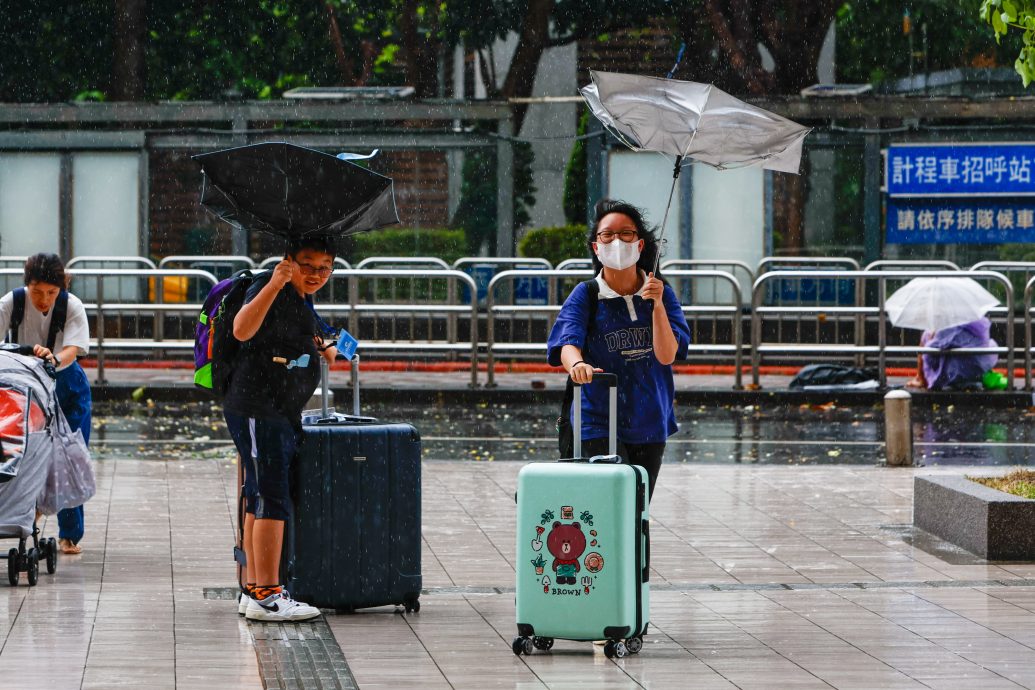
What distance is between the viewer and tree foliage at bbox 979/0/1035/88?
29.2ft

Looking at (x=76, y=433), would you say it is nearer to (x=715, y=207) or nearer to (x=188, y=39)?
(x=715, y=207)

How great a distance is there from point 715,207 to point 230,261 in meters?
6.95

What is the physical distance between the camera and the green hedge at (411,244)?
83.7ft

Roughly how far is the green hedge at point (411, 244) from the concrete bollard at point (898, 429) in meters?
13.7

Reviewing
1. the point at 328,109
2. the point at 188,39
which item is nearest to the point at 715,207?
the point at 328,109

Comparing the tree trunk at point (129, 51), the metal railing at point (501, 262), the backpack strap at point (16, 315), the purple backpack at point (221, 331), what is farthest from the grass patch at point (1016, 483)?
the tree trunk at point (129, 51)

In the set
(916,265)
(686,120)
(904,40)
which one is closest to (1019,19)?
(686,120)

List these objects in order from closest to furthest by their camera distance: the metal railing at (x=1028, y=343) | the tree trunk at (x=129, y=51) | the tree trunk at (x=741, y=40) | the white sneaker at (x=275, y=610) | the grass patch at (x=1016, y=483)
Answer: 1. the white sneaker at (x=275, y=610)
2. the grass patch at (x=1016, y=483)
3. the metal railing at (x=1028, y=343)
4. the tree trunk at (x=741, y=40)
5. the tree trunk at (x=129, y=51)

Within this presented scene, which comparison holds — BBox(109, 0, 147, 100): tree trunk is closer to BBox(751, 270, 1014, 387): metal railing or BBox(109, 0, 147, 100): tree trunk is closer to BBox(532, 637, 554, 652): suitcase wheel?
BBox(751, 270, 1014, 387): metal railing

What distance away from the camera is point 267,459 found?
6816mm

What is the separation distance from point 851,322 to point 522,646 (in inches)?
527

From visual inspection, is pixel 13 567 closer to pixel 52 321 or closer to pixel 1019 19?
pixel 52 321

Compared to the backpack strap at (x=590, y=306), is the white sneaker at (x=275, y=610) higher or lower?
lower

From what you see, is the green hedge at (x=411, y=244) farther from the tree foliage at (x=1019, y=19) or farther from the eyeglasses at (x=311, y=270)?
the eyeglasses at (x=311, y=270)
